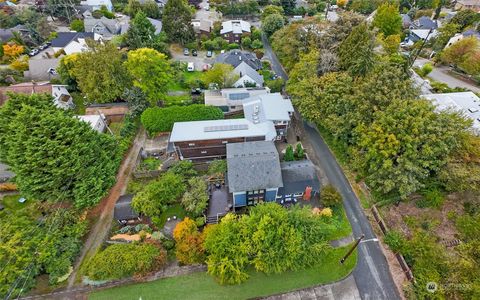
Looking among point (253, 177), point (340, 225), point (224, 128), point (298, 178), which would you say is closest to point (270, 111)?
point (224, 128)

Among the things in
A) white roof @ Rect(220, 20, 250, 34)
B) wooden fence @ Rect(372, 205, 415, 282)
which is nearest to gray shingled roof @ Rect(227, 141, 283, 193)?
wooden fence @ Rect(372, 205, 415, 282)

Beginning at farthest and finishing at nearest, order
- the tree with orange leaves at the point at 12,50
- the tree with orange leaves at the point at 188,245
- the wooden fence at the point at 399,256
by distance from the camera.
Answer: the tree with orange leaves at the point at 12,50
the wooden fence at the point at 399,256
the tree with orange leaves at the point at 188,245

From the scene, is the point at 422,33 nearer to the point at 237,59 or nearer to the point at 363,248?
the point at 237,59

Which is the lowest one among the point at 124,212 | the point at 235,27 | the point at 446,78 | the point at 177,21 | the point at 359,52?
the point at 124,212

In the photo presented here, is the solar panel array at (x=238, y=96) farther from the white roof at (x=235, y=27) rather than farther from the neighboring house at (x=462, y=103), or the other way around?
the white roof at (x=235, y=27)

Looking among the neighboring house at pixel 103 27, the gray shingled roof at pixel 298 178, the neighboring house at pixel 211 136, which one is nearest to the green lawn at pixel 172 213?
the neighboring house at pixel 211 136

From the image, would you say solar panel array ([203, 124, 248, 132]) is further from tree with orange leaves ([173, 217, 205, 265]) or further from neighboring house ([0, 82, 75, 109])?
neighboring house ([0, 82, 75, 109])

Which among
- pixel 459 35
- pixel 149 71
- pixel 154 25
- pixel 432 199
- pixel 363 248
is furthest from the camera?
pixel 154 25
